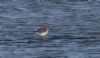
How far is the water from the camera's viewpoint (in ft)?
59.9

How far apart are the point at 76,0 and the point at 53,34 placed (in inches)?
432

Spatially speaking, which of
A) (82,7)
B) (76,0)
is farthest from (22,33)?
(76,0)

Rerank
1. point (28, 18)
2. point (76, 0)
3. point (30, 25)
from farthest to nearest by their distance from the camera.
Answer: point (76, 0)
point (28, 18)
point (30, 25)

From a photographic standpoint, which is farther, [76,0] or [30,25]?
[76,0]

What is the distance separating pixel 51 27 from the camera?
23.1 metres

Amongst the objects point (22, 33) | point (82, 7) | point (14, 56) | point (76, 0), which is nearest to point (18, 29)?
point (22, 33)

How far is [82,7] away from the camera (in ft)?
95.6

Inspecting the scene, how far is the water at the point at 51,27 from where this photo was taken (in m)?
18.2

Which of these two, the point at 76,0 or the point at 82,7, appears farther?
the point at 76,0

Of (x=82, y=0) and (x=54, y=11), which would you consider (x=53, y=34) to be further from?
(x=82, y=0)

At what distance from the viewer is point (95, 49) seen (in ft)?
61.1

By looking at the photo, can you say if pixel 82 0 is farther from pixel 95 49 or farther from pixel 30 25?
pixel 95 49

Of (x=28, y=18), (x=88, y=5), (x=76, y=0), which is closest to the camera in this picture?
(x=28, y=18)

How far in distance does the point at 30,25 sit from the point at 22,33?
1999mm
